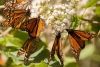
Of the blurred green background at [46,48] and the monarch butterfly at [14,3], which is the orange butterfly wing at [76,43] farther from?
the monarch butterfly at [14,3]

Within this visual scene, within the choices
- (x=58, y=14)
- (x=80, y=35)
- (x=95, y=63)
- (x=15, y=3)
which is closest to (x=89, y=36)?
(x=80, y=35)

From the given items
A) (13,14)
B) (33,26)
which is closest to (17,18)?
(13,14)

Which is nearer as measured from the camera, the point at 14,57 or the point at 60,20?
the point at 60,20

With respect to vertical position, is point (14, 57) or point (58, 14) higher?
point (58, 14)

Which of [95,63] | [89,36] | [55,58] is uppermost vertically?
[89,36]

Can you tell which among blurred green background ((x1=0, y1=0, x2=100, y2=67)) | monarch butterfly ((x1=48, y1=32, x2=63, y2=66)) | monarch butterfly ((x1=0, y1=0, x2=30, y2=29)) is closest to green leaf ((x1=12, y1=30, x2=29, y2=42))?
blurred green background ((x1=0, y1=0, x2=100, y2=67))

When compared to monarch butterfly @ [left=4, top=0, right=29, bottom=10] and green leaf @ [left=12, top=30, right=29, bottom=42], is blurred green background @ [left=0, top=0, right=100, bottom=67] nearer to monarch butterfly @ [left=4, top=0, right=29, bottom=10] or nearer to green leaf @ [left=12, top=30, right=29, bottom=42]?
green leaf @ [left=12, top=30, right=29, bottom=42]

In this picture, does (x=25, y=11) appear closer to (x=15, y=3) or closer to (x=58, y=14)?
(x=15, y=3)
